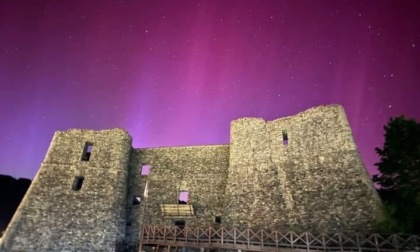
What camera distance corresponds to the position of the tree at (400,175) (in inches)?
559

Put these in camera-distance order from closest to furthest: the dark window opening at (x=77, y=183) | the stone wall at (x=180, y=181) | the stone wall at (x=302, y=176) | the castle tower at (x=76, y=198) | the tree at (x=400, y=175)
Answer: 1. the tree at (x=400, y=175)
2. the stone wall at (x=302, y=176)
3. the castle tower at (x=76, y=198)
4. the stone wall at (x=180, y=181)
5. the dark window opening at (x=77, y=183)

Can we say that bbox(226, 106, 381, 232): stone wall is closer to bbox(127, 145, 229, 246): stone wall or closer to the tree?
the tree

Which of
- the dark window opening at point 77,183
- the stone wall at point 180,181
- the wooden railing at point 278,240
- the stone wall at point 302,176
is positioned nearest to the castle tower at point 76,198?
the dark window opening at point 77,183

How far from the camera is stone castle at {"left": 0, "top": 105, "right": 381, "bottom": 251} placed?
17422 millimetres

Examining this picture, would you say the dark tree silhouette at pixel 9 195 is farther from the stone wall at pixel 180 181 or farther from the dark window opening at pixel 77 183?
the stone wall at pixel 180 181

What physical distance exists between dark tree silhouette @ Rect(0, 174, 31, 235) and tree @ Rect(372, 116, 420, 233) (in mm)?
53289

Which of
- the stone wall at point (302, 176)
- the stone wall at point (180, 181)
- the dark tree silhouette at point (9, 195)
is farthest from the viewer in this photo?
the dark tree silhouette at point (9, 195)

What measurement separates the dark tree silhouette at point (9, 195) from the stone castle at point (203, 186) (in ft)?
116

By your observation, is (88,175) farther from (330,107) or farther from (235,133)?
(330,107)

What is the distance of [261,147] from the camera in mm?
21109

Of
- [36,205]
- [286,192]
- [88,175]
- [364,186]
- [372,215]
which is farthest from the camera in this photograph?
[88,175]

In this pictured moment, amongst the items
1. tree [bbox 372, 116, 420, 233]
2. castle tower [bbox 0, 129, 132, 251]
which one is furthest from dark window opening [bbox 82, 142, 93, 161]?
tree [bbox 372, 116, 420, 233]

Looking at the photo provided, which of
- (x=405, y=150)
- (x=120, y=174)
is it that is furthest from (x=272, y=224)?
(x=120, y=174)

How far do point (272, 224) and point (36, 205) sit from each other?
51.5ft
